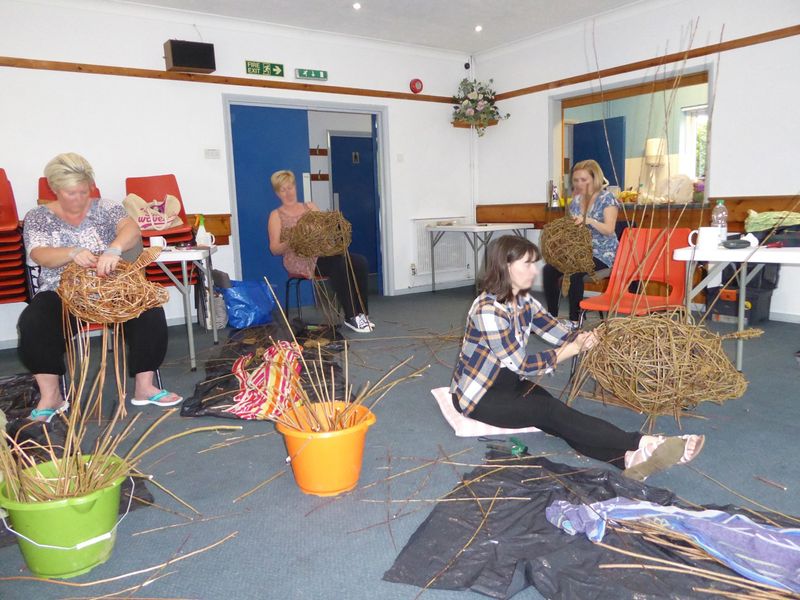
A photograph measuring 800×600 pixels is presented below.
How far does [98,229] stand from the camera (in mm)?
2678

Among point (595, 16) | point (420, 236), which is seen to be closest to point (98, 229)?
point (420, 236)

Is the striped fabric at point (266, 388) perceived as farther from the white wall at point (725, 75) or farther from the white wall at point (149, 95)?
the white wall at point (725, 75)

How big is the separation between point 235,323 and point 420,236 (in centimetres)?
260

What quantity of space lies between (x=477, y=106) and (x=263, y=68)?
225cm

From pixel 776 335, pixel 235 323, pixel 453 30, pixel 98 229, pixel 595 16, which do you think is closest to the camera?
pixel 98 229

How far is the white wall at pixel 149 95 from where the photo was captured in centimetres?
418

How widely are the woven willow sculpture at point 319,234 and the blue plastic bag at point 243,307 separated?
A: 2.10ft

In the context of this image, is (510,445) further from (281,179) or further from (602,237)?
(281,179)

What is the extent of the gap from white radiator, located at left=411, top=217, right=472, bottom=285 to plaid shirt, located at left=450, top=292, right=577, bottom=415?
4.09 meters

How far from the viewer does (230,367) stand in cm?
333

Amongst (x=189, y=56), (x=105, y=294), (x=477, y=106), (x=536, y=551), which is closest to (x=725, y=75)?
(x=477, y=106)

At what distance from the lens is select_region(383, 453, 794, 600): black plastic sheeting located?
1.36 m

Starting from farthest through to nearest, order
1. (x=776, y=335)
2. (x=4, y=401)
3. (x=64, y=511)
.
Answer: (x=776, y=335) → (x=4, y=401) → (x=64, y=511)

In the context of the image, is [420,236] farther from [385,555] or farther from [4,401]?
[385,555]
